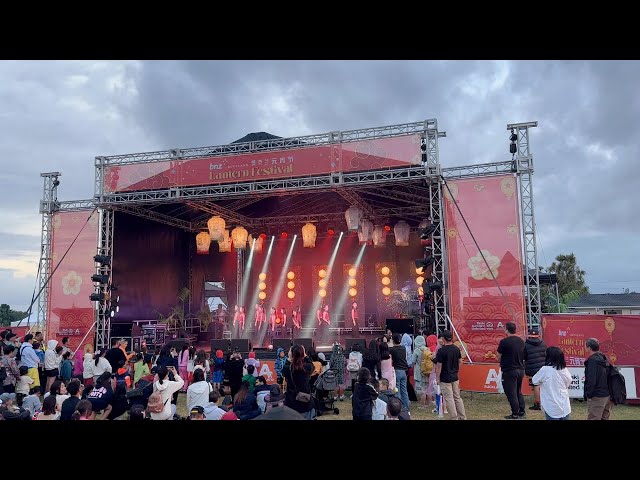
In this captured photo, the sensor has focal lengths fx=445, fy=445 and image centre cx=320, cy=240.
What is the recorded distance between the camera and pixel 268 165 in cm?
1292

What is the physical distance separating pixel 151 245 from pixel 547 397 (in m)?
15.6

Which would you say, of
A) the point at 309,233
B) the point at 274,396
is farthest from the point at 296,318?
the point at 274,396

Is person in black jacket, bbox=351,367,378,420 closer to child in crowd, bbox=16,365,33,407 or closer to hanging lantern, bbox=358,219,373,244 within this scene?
child in crowd, bbox=16,365,33,407

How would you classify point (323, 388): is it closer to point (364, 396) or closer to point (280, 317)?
point (364, 396)

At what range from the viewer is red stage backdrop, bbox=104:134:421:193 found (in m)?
12.0

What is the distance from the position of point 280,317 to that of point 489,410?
12704 mm

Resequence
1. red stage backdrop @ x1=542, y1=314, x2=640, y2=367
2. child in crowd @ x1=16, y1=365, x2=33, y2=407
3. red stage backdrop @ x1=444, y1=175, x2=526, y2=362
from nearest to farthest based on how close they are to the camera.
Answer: child in crowd @ x1=16, y1=365, x2=33, y2=407 → red stage backdrop @ x1=542, y1=314, x2=640, y2=367 → red stage backdrop @ x1=444, y1=175, x2=526, y2=362

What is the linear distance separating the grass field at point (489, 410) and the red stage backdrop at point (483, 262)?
1.77 meters

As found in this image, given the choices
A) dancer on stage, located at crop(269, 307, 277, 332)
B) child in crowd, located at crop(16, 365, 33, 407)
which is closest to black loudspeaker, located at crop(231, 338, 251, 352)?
child in crowd, located at crop(16, 365, 33, 407)

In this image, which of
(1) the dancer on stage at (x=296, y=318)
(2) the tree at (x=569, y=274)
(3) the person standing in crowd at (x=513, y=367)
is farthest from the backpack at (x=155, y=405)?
(2) the tree at (x=569, y=274)

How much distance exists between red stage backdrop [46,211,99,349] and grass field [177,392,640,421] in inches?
243

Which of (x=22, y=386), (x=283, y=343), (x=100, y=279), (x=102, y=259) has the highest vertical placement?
(x=102, y=259)
